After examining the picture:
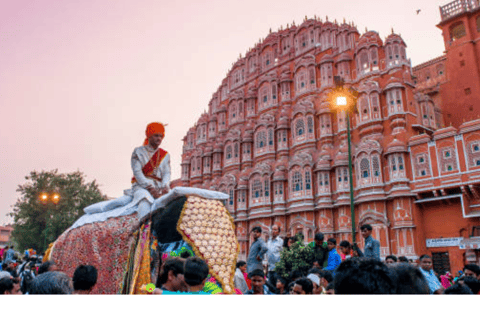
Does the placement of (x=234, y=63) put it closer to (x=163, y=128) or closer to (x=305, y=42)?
(x=305, y=42)

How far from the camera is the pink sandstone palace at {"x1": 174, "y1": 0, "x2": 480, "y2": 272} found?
20953 millimetres

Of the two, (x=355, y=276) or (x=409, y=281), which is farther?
(x=409, y=281)

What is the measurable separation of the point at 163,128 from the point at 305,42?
2857 cm

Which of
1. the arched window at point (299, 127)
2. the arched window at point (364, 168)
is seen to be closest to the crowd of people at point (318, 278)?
the arched window at point (364, 168)

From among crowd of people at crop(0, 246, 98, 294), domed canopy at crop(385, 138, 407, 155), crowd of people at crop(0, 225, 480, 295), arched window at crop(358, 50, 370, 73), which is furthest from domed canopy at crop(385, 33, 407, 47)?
crowd of people at crop(0, 246, 98, 294)

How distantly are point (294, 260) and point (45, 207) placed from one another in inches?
926

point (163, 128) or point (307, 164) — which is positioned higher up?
point (307, 164)

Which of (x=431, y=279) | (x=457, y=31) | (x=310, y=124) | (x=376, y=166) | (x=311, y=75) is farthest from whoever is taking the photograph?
(x=457, y=31)

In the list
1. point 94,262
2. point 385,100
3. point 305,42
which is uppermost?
point 305,42

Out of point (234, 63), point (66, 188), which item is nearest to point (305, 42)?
point (234, 63)

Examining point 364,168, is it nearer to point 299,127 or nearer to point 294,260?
point 299,127

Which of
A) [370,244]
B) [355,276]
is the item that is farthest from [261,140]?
[355,276]

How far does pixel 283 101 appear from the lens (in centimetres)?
3052

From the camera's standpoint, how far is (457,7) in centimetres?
2984
